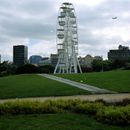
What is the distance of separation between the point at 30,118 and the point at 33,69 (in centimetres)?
11810

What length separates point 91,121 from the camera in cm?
1470

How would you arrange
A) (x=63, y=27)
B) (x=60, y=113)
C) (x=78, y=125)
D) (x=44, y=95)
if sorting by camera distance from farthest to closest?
1. (x=63, y=27)
2. (x=44, y=95)
3. (x=60, y=113)
4. (x=78, y=125)

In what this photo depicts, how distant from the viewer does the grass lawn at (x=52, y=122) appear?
1351cm

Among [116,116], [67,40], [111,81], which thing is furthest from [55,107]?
[67,40]

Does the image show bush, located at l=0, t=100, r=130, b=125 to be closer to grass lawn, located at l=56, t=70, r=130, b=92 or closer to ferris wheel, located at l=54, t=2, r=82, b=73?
grass lawn, located at l=56, t=70, r=130, b=92

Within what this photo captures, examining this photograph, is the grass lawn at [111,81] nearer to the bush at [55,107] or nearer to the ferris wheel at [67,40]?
the bush at [55,107]

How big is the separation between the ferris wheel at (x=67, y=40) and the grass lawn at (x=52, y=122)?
378 ft

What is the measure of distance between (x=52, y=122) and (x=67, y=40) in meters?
118

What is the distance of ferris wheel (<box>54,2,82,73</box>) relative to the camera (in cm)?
13175

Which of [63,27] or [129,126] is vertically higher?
[63,27]

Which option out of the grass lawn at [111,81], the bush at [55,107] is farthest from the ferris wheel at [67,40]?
the bush at [55,107]

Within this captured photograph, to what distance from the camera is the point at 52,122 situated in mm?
14477

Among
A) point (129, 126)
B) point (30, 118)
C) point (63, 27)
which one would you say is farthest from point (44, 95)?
point (63, 27)

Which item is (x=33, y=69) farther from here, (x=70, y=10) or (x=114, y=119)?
(x=114, y=119)
